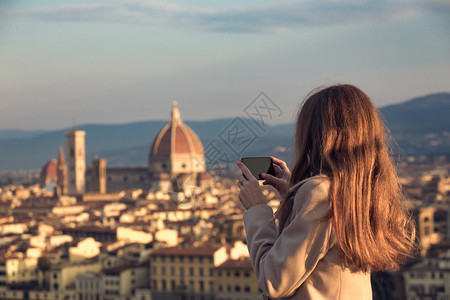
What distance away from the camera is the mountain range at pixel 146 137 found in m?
75.8

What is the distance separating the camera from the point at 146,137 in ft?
524

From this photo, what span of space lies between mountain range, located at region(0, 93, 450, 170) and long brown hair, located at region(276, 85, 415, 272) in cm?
440

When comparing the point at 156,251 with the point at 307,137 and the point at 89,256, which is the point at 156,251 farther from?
the point at 307,137

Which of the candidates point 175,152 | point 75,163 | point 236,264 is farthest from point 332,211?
point 75,163

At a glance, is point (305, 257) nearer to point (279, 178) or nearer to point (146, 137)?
point (279, 178)

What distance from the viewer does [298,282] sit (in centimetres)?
155

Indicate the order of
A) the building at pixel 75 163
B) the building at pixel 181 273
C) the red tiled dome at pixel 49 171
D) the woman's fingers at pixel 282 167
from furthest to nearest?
the red tiled dome at pixel 49 171, the building at pixel 75 163, the building at pixel 181 273, the woman's fingers at pixel 282 167

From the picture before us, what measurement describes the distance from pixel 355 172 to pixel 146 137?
521ft

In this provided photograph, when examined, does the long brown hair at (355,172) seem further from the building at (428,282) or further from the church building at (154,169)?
the church building at (154,169)

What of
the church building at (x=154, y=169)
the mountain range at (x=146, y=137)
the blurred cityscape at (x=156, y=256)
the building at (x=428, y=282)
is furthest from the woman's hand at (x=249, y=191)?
the church building at (x=154, y=169)

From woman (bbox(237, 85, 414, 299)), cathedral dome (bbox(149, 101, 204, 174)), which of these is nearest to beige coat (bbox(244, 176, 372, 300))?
woman (bbox(237, 85, 414, 299))

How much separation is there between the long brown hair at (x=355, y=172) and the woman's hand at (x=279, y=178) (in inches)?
3.7

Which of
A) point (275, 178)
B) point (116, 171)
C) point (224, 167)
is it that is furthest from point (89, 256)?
point (116, 171)

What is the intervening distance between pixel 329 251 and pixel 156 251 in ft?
74.4
